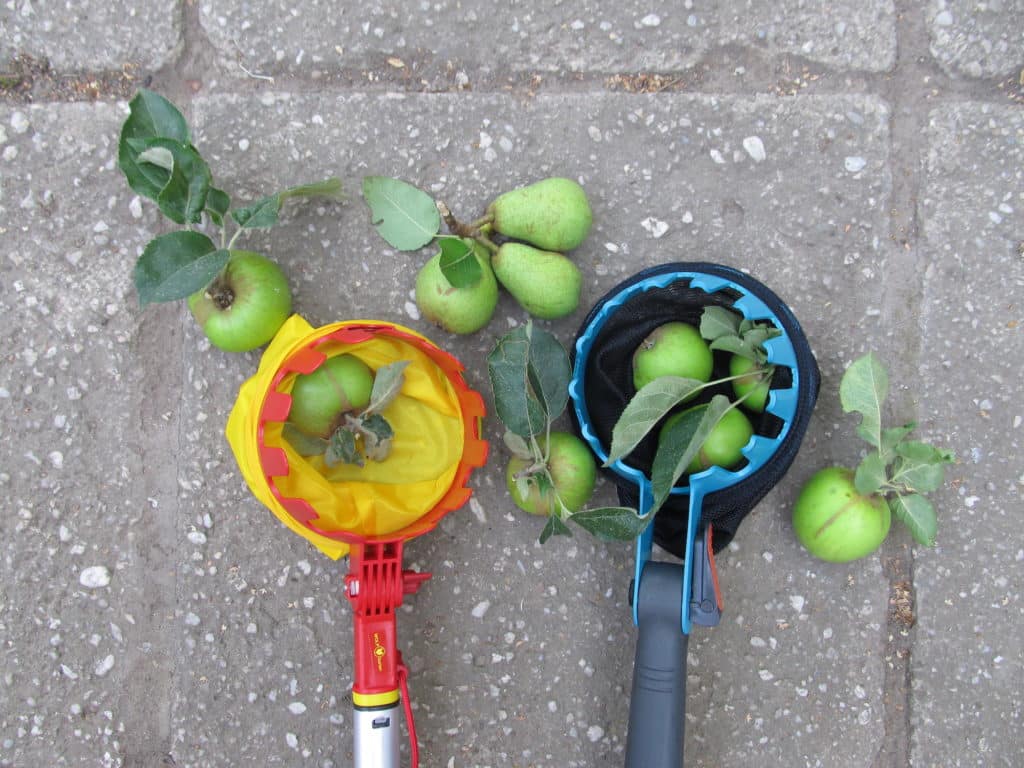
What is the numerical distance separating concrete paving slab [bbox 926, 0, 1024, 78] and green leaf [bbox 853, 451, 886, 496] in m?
0.98

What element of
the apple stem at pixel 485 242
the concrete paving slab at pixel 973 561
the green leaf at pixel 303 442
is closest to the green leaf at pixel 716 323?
the apple stem at pixel 485 242

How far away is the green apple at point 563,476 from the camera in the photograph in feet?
5.20

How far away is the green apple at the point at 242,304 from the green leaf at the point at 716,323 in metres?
0.88

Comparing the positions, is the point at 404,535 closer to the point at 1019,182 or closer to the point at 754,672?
the point at 754,672

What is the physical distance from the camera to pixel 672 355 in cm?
152

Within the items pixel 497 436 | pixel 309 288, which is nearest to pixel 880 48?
pixel 497 436

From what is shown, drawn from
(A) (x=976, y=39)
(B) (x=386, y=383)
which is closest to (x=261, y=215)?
(B) (x=386, y=383)

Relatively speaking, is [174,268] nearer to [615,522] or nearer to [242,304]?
[242,304]

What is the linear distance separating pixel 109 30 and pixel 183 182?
589 mm

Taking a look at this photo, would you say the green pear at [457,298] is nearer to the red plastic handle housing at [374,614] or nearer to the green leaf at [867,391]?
the red plastic handle housing at [374,614]

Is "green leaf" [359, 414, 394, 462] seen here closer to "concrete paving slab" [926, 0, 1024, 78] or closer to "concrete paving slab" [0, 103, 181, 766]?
"concrete paving slab" [0, 103, 181, 766]

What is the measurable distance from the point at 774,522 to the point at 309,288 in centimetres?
120

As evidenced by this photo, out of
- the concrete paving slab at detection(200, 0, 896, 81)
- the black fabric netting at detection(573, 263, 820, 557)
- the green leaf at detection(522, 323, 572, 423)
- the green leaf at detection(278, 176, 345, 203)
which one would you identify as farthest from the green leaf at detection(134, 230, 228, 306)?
the black fabric netting at detection(573, 263, 820, 557)

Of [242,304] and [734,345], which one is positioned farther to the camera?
[242,304]
